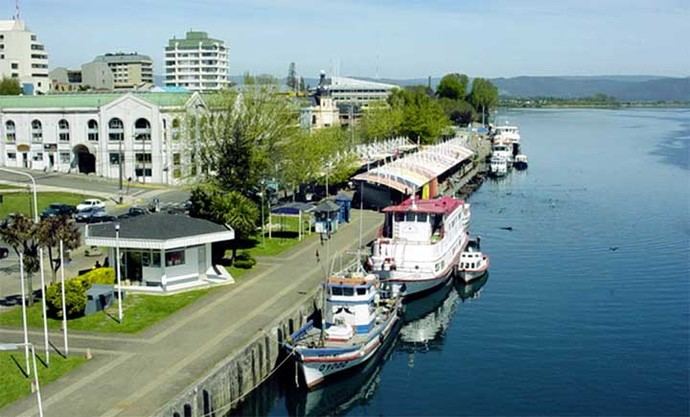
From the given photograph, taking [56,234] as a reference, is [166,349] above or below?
below

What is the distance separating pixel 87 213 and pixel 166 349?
36.4m

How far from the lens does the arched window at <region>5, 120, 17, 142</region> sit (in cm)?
10169

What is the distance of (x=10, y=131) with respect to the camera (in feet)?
334

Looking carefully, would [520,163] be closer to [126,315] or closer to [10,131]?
[10,131]

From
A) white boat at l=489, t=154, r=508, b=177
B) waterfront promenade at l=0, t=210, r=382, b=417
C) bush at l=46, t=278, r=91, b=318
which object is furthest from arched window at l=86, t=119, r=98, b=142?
white boat at l=489, t=154, r=508, b=177

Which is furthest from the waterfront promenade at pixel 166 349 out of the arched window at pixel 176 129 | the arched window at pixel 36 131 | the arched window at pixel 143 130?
the arched window at pixel 36 131

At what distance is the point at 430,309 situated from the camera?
5362cm

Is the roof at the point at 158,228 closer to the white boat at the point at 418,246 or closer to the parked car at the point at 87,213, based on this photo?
the white boat at the point at 418,246

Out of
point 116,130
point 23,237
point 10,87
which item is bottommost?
point 23,237

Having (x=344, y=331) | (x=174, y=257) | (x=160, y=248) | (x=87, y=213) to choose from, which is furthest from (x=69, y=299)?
(x=87, y=213)

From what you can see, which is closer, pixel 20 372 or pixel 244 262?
pixel 20 372

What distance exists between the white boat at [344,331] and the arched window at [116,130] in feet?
193

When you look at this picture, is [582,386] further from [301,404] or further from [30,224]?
[30,224]

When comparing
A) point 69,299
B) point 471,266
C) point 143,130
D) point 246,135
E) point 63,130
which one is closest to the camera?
point 69,299
